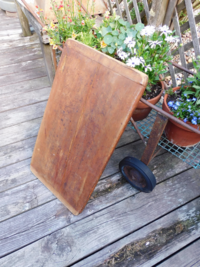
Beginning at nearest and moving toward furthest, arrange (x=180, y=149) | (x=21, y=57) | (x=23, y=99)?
1. (x=180, y=149)
2. (x=23, y=99)
3. (x=21, y=57)

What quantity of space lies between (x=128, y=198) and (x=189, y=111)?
2.34 feet

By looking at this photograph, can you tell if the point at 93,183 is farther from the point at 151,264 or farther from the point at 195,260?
the point at 195,260

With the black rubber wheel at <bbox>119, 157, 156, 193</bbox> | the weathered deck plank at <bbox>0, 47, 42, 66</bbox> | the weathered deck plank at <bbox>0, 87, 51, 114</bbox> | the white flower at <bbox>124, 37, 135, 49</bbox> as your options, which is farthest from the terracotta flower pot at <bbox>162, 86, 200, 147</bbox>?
the weathered deck plank at <bbox>0, 47, 42, 66</bbox>

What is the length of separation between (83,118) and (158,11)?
1250 millimetres

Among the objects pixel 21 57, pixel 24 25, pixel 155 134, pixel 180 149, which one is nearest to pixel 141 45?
pixel 155 134

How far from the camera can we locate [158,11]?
63.9 inches

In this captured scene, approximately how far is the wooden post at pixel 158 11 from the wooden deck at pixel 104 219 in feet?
3.38

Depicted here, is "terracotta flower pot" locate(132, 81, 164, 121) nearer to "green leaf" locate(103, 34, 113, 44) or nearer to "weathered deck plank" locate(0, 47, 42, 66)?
"green leaf" locate(103, 34, 113, 44)

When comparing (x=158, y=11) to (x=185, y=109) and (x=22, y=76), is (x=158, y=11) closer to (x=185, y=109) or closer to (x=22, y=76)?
(x=185, y=109)

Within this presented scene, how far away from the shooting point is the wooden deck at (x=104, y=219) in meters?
1.15

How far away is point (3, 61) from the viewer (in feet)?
7.72

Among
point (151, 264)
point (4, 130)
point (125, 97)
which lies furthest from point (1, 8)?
point (151, 264)

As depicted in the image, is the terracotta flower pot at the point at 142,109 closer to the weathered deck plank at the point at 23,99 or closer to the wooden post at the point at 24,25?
A: the weathered deck plank at the point at 23,99

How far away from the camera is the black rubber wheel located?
47.5 inches
